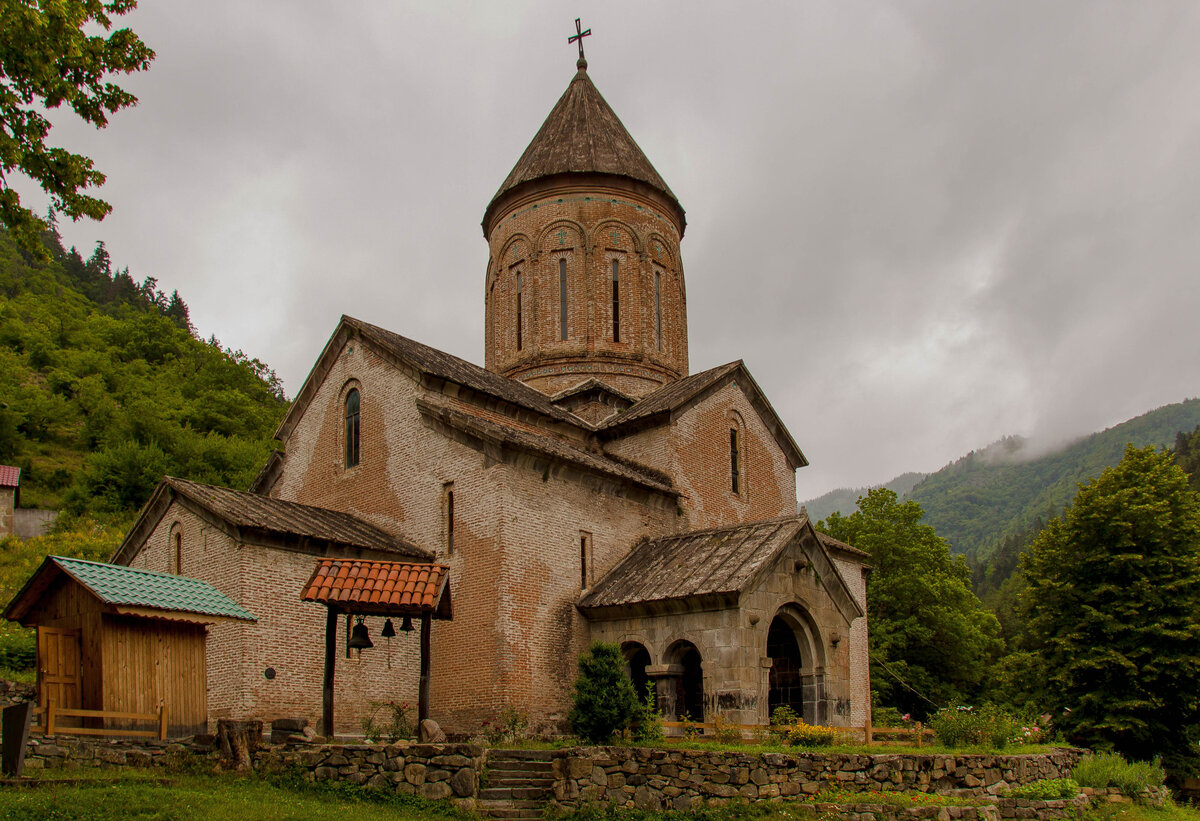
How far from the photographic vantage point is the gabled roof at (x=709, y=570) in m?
14.5

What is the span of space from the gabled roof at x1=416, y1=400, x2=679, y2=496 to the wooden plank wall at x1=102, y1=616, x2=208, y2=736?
5.26 metres

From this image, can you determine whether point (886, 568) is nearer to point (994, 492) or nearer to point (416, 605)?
point (416, 605)

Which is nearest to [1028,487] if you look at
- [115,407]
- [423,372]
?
[115,407]

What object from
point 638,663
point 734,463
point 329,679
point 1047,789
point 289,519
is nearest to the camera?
point 329,679

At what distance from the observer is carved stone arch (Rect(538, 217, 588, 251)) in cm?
2313

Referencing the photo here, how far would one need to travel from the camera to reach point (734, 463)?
20.8 metres

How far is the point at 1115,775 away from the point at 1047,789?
2524 mm

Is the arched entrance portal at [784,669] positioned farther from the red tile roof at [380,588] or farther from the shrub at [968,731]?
the red tile roof at [380,588]

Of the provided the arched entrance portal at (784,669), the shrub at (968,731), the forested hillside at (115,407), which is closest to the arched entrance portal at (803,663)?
the arched entrance portal at (784,669)

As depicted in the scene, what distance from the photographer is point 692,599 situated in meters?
14.6

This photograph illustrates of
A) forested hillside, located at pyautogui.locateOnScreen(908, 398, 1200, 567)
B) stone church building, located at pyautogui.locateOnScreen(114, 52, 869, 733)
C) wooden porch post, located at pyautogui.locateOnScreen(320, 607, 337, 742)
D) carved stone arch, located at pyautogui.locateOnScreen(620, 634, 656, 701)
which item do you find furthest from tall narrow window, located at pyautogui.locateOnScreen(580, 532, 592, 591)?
forested hillside, located at pyautogui.locateOnScreen(908, 398, 1200, 567)

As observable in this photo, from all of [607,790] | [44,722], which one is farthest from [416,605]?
[44,722]

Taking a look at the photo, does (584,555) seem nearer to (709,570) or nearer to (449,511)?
(449,511)

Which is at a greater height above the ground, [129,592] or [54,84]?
[54,84]
